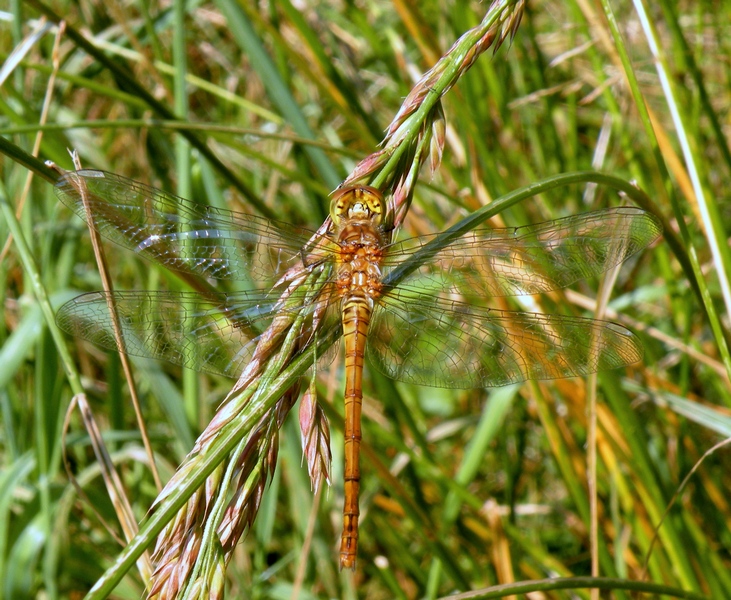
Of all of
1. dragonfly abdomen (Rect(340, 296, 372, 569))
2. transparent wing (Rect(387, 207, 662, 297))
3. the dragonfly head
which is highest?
the dragonfly head

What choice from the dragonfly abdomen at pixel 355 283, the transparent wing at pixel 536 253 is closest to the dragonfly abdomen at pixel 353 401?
the dragonfly abdomen at pixel 355 283

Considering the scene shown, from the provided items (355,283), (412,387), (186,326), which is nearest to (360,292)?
(355,283)

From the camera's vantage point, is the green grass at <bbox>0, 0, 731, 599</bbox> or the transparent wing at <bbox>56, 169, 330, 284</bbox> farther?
the green grass at <bbox>0, 0, 731, 599</bbox>

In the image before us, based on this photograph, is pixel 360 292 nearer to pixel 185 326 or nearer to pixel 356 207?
pixel 356 207

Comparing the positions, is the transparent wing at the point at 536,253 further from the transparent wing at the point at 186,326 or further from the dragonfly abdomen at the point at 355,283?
the transparent wing at the point at 186,326

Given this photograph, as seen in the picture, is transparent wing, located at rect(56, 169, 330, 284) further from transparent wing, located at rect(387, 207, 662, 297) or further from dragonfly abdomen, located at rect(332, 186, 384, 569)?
transparent wing, located at rect(387, 207, 662, 297)

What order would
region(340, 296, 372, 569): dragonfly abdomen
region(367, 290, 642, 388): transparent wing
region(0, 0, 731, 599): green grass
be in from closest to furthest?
region(340, 296, 372, 569): dragonfly abdomen
region(367, 290, 642, 388): transparent wing
region(0, 0, 731, 599): green grass

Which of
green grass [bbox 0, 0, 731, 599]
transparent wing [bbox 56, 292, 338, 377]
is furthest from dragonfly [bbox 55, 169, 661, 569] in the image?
green grass [bbox 0, 0, 731, 599]
